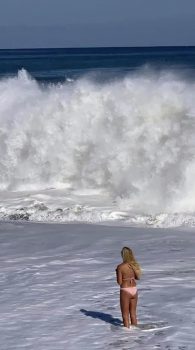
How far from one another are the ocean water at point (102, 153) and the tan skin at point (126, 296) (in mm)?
5952

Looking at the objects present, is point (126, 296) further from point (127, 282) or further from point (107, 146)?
point (107, 146)

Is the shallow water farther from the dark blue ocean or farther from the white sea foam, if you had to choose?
the dark blue ocean

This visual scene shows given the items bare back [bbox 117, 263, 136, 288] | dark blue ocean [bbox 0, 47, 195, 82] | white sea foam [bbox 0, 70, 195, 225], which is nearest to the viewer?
bare back [bbox 117, 263, 136, 288]

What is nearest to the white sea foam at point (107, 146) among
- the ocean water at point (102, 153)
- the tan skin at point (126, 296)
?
the ocean water at point (102, 153)

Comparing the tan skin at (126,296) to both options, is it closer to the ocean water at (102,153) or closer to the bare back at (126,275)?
the bare back at (126,275)

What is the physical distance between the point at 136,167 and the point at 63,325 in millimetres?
Result: 8924

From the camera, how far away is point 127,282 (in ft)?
31.0

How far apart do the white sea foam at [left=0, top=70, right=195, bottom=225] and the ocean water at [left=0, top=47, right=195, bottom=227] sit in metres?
0.02

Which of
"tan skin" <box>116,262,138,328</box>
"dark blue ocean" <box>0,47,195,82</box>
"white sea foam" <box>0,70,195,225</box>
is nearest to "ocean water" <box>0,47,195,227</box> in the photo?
"white sea foam" <box>0,70,195,225</box>

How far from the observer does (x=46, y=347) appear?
9.19 meters

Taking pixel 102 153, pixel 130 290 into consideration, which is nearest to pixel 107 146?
pixel 102 153

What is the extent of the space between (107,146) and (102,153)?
0.58 ft

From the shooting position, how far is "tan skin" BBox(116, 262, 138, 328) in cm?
940

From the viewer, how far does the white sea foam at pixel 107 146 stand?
1725 centimetres
